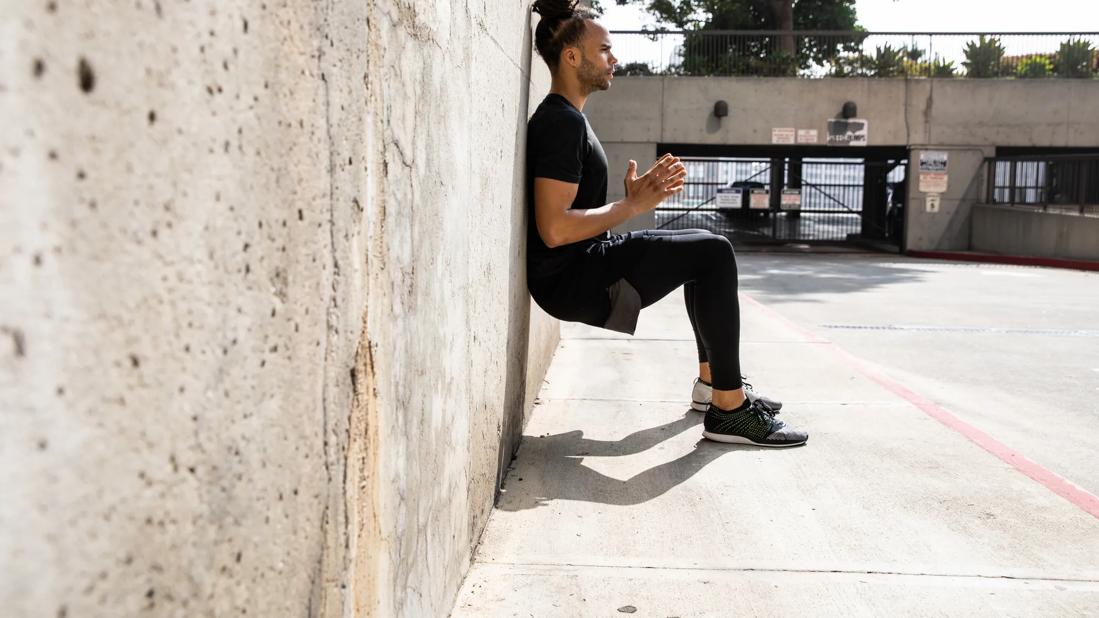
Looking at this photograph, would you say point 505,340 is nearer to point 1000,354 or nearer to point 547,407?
point 547,407

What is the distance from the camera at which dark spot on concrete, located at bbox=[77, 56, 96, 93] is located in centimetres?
85

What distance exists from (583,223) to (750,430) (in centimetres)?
122

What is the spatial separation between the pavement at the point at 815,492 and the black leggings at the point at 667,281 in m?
0.46

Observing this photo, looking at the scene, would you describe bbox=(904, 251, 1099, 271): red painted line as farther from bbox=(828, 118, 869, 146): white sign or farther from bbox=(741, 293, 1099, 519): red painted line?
bbox=(741, 293, 1099, 519): red painted line

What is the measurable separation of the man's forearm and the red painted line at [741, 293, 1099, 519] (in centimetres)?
188

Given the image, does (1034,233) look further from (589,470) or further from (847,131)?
(589,470)

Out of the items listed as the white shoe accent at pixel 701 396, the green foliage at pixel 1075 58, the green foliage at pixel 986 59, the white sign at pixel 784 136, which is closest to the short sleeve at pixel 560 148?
the white shoe accent at pixel 701 396

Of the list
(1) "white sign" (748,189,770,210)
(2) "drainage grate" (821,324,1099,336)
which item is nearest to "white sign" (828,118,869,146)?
(1) "white sign" (748,189,770,210)

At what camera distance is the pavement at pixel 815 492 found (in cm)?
286

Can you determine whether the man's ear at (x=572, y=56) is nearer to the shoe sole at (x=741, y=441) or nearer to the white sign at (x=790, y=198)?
the shoe sole at (x=741, y=441)

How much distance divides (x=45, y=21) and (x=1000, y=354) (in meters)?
7.27

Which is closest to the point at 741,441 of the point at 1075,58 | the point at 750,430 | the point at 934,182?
the point at 750,430

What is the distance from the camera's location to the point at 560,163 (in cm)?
404

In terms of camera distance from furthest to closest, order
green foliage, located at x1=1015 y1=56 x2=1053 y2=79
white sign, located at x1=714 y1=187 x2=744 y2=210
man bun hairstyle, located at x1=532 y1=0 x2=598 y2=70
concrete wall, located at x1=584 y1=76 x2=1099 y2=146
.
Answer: white sign, located at x1=714 y1=187 x2=744 y2=210
green foliage, located at x1=1015 y1=56 x2=1053 y2=79
concrete wall, located at x1=584 y1=76 x2=1099 y2=146
man bun hairstyle, located at x1=532 y1=0 x2=598 y2=70
